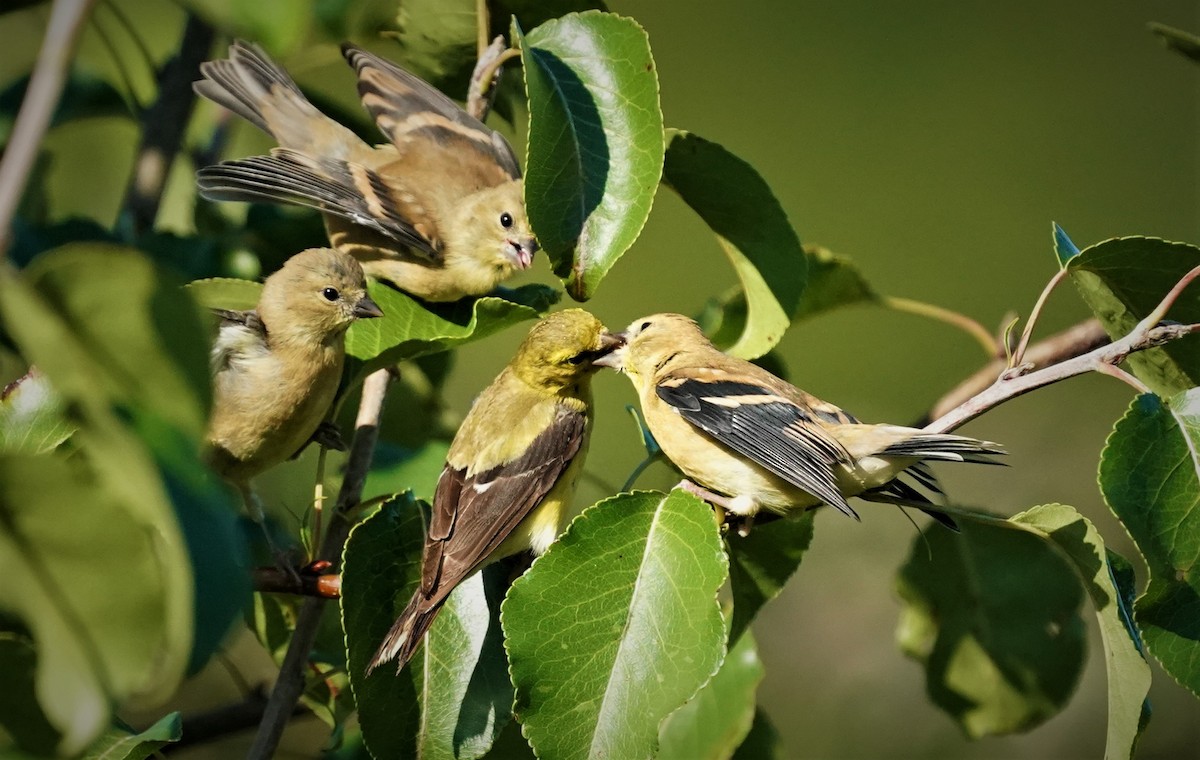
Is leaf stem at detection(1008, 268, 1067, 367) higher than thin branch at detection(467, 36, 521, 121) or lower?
lower

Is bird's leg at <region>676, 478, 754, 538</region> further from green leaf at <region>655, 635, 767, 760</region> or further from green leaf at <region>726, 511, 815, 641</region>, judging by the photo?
green leaf at <region>655, 635, 767, 760</region>

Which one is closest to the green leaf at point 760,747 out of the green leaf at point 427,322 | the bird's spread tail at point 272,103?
the green leaf at point 427,322

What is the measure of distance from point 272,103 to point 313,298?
0.81m

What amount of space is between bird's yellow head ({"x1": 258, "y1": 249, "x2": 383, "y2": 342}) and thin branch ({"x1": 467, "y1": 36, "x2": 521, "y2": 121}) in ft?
1.91

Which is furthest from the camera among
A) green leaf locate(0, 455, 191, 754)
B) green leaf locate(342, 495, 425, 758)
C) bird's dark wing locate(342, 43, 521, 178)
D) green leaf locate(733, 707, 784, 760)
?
bird's dark wing locate(342, 43, 521, 178)

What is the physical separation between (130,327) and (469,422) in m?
2.13

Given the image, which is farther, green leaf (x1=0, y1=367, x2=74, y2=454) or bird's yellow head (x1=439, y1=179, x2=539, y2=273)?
bird's yellow head (x1=439, y1=179, x2=539, y2=273)

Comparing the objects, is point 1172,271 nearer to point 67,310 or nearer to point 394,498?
point 394,498

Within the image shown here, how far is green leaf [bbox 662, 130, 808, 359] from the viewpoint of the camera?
2.41m

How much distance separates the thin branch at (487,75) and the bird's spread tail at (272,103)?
889mm

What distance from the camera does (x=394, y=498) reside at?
2.23 metres

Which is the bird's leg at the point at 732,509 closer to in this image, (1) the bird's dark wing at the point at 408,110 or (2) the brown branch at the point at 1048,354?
(2) the brown branch at the point at 1048,354

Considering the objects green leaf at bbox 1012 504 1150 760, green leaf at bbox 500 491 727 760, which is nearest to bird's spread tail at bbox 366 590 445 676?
green leaf at bbox 500 491 727 760

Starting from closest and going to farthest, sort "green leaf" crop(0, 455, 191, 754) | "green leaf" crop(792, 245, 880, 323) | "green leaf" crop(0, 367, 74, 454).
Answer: "green leaf" crop(0, 455, 191, 754) → "green leaf" crop(0, 367, 74, 454) → "green leaf" crop(792, 245, 880, 323)
